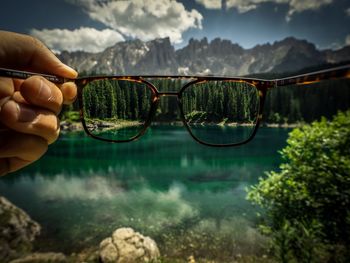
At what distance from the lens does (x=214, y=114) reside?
173 cm

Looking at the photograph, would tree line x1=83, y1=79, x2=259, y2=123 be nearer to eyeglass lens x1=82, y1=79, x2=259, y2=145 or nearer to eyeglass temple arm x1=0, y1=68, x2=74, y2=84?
eyeglass lens x1=82, y1=79, x2=259, y2=145

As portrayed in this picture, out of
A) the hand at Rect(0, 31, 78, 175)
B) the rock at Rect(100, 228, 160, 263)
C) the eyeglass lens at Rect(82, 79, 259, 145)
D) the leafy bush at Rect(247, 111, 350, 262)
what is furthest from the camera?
the rock at Rect(100, 228, 160, 263)

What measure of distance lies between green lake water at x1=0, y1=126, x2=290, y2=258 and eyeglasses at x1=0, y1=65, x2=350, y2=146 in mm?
6208

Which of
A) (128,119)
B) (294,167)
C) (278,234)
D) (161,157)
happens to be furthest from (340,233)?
(161,157)

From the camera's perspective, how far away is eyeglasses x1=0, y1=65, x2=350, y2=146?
145 cm

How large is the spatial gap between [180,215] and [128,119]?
883 centimetres

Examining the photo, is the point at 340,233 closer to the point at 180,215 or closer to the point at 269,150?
the point at 180,215

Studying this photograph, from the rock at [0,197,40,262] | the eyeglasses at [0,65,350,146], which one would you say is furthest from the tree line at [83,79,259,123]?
the rock at [0,197,40,262]

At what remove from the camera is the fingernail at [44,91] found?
0.90 meters

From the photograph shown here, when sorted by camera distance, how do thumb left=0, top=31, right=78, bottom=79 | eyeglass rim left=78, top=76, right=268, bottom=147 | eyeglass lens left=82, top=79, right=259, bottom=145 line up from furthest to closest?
1. eyeglass lens left=82, top=79, right=259, bottom=145
2. eyeglass rim left=78, top=76, right=268, bottom=147
3. thumb left=0, top=31, right=78, bottom=79

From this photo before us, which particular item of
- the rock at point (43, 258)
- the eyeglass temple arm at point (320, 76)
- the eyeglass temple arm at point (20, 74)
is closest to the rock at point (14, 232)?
the rock at point (43, 258)

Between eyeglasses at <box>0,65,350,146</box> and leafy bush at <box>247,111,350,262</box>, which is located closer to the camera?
eyeglasses at <box>0,65,350,146</box>

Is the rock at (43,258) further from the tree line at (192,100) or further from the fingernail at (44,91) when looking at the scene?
the fingernail at (44,91)

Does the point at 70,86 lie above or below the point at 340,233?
above
